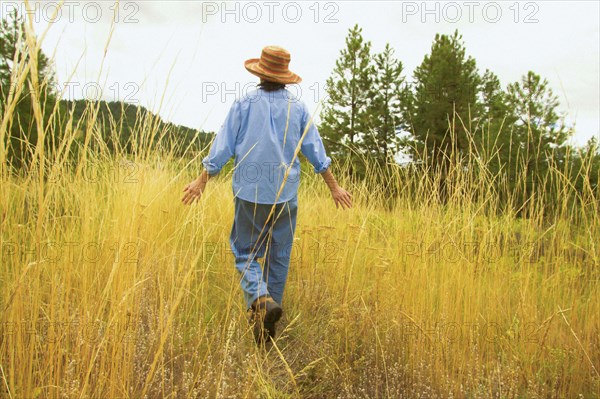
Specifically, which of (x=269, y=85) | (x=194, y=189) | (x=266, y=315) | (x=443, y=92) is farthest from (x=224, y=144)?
(x=443, y=92)

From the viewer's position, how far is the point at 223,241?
3.36 meters

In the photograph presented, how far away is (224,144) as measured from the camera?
2.32m

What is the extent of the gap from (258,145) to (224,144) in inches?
7.8

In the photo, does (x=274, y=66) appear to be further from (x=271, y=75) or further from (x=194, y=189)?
(x=194, y=189)

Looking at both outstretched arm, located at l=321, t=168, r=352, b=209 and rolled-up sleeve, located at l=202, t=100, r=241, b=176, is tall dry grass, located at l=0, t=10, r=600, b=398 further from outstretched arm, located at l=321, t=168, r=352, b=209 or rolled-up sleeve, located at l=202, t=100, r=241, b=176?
outstretched arm, located at l=321, t=168, r=352, b=209

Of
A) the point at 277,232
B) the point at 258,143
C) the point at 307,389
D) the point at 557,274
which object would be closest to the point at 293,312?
the point at 277,232

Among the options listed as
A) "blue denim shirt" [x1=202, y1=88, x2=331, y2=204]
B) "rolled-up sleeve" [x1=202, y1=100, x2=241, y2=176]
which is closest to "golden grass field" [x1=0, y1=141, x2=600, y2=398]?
"rolled-up sleeve" [x1=202, y1=100, x2=241, y2=176]

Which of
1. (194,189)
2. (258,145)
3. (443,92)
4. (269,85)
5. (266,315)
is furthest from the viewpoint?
(443,92)

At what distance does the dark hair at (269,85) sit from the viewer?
2434 mm

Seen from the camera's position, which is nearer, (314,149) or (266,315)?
(266,315)

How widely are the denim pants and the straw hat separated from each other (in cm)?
73

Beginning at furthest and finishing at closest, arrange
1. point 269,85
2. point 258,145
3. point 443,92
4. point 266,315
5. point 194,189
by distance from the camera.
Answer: point 443,92
point 269,85
point 258,145
point 194,189
point 266,315

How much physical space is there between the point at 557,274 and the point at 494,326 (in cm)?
63

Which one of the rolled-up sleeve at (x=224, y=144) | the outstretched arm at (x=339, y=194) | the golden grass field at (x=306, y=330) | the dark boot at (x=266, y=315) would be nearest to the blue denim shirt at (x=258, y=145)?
the rolled-up sleeve at (x=224, y=144)
